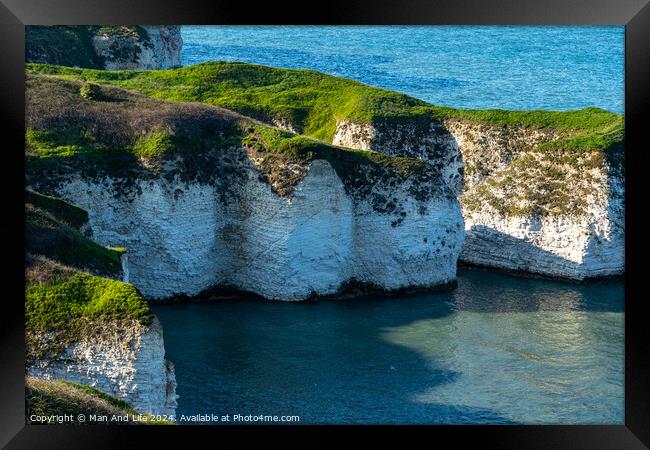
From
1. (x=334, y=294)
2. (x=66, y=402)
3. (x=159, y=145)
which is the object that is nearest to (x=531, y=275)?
(x=334, y=294)

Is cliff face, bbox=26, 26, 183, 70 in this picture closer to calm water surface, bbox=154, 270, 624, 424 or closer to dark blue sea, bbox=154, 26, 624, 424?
dark blue sea, bbox=154, 26, 624, 424

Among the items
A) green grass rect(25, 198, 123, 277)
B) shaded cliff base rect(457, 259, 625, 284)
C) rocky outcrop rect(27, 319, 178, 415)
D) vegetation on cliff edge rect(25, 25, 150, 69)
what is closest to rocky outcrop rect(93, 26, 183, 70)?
vegetation on cliff edge rect(25, 25, 150, 69)

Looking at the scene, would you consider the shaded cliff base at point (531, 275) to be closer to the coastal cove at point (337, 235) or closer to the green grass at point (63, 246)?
the coastal cove at point (337, 235)

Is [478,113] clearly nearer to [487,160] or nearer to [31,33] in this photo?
[487,160]

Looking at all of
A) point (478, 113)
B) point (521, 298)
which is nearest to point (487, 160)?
point (478, 113)

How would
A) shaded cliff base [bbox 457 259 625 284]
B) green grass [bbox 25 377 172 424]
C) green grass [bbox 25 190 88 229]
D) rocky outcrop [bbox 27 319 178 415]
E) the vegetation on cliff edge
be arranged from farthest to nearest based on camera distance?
the vegetation on cliff edge → shaded cliff base [bbox 457 259 625 284] → green grass [bbox 25 190 88 229] → rocky outcrop [bbox 27 319 178 415] → green grass [bbox 25 377 172 424]

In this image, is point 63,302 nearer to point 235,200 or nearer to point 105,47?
point 235,200
